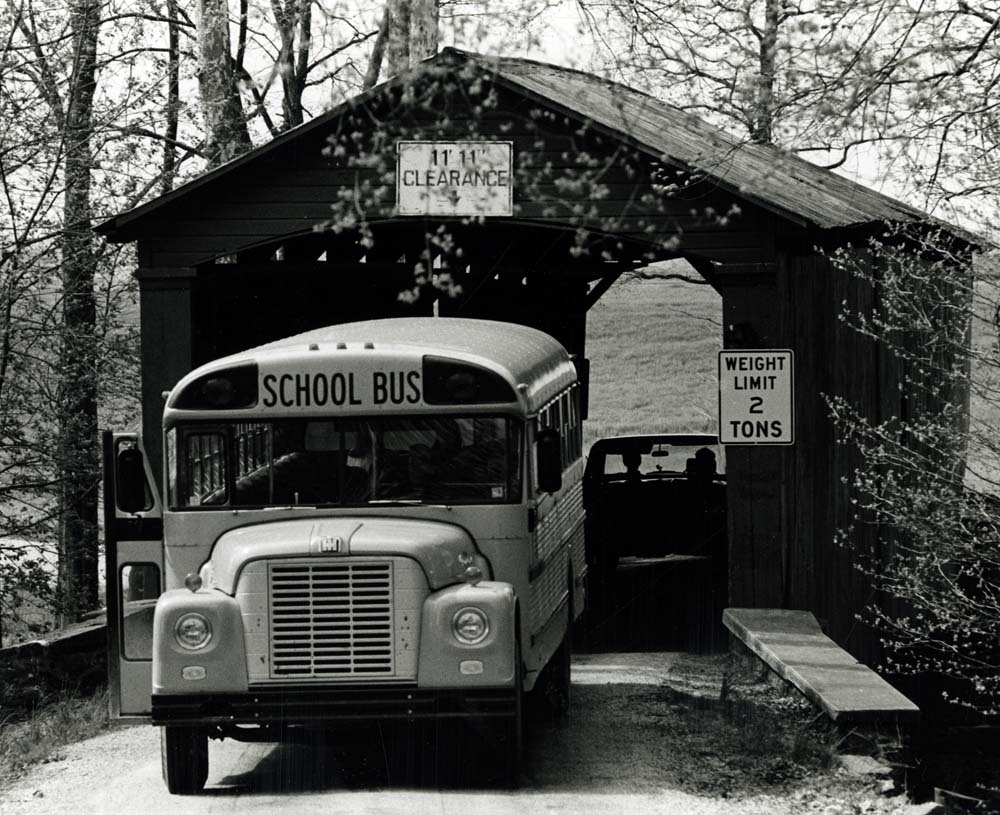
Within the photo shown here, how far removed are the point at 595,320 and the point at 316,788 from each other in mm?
68210

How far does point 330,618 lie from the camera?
9039mm

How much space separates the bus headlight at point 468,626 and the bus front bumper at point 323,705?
0.28 m

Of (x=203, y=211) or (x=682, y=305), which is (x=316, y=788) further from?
(x=682, y=305)

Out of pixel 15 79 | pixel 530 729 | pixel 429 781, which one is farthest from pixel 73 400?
pixel 429 781

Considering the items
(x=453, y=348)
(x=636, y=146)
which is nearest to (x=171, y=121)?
(x=636, y=146)

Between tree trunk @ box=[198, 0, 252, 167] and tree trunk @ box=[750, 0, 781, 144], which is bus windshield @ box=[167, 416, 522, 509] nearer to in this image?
tree trunk @ box=[750, 0, 781, 144]

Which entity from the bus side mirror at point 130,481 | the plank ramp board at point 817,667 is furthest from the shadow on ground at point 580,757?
the bus side mirror at point 130,481

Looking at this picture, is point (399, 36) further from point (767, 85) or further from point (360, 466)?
point (767, 85)

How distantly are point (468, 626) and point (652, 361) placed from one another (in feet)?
198

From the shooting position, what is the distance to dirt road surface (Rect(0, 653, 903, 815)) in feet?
29.6

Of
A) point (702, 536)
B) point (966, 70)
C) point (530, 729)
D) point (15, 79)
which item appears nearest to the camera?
point (966, 70)

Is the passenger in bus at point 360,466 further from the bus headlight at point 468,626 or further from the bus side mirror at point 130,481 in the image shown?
the bus side mirror at point 130,481

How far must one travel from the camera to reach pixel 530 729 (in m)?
11.3

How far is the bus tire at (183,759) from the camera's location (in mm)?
9336
